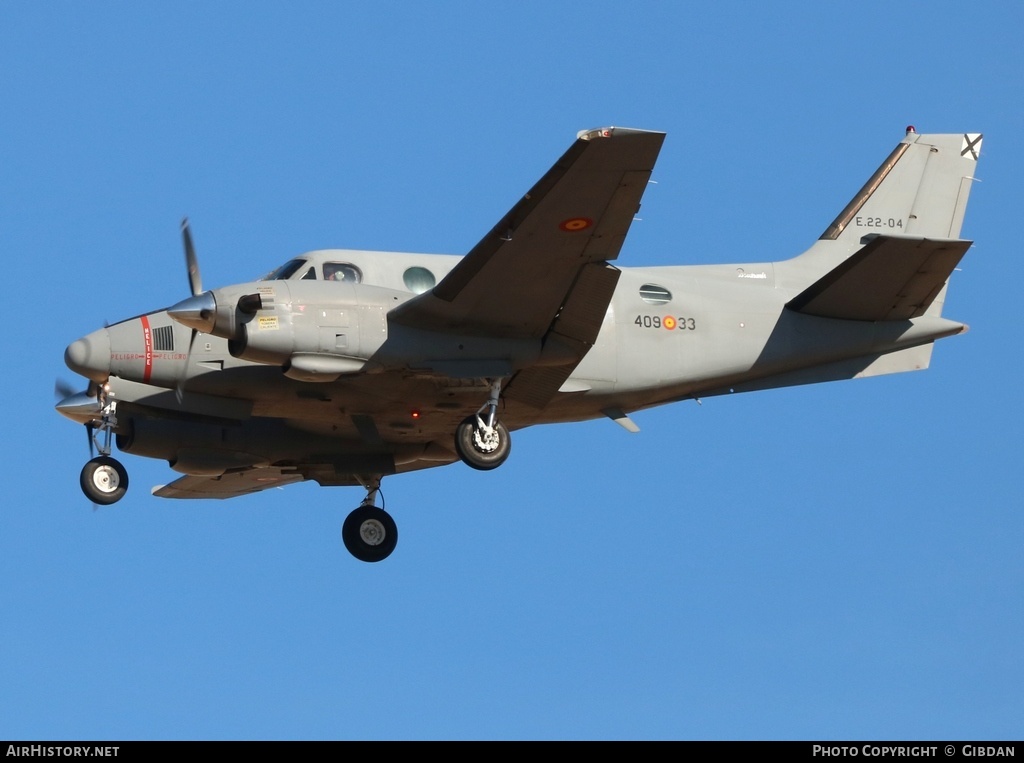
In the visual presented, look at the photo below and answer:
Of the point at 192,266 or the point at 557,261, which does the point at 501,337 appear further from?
the point at 192,266

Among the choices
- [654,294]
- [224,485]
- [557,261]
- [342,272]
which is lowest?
[224,485]

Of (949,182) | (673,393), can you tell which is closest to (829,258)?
(949,182)

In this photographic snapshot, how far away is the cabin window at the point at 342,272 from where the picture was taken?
23.7 m

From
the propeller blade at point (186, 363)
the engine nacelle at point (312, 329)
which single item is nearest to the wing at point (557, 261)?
the engine nacelle at point (312, 329)

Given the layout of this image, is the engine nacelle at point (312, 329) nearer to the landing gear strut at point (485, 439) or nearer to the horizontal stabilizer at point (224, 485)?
the landing gear strut at point (485, 439)

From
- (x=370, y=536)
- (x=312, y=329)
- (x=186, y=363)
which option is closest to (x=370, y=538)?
(x=370, y=536)

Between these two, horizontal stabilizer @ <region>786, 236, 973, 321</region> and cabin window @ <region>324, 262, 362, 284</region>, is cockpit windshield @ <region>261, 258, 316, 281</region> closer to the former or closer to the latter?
cabin window @ <region>324, 262, 362, 284</region>

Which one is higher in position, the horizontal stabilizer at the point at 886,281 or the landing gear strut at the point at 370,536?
the horizontal stabilizer at the point at 886,281

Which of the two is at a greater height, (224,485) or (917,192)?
(917,192)

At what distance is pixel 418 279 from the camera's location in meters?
24.3

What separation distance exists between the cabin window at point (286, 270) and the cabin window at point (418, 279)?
1539 mm

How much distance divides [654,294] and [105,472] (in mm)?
8680

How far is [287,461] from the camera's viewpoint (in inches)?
1051

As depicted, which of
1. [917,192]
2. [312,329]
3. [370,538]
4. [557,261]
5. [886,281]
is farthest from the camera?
[917,192]
